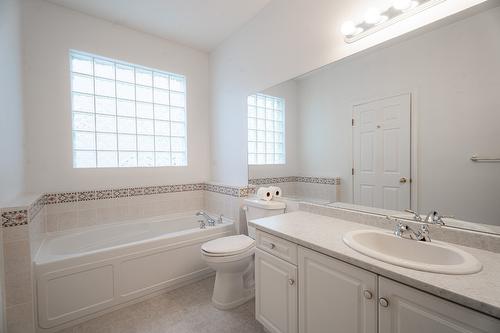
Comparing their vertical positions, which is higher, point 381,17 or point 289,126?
point 381,17

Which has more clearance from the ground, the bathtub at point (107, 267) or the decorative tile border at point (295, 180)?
the decorative tile border at point (295, 180)

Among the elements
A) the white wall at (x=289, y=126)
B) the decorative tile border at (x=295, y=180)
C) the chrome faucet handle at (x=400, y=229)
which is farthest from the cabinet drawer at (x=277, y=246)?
the white wall at (x=289, y=126)

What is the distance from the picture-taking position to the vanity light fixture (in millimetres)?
1197

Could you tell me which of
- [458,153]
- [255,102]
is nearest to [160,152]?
[255,102]

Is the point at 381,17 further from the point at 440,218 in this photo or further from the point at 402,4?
the point at 440,218

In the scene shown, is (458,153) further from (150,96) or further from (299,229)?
(150,96)

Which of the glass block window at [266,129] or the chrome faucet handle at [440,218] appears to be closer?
the chrome faucet handle at [440,218]

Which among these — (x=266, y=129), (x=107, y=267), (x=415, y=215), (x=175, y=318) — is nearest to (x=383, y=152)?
(x=415, y=215)

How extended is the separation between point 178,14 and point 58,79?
1.41 meters

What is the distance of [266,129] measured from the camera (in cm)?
239

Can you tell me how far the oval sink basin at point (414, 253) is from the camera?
820 mm

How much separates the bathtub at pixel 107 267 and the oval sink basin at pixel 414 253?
5.49ft

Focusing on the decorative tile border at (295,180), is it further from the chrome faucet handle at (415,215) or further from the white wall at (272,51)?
the chrome faucet handle at (415,215)

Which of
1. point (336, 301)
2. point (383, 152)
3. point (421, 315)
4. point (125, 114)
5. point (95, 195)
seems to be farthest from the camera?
point (125, 114)
